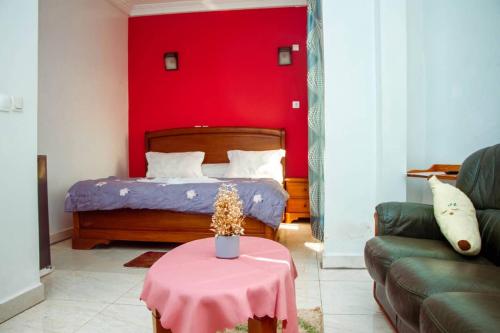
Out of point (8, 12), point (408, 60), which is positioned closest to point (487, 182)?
point (408, 60)

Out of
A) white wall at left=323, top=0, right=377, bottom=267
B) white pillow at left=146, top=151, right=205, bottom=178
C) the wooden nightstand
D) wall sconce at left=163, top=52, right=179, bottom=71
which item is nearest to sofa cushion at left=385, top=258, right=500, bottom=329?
white wall at left=323, top=0, right=377, bottom=267

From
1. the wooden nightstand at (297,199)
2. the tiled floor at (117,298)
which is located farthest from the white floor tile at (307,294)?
the wooden nightstand at (297,199)

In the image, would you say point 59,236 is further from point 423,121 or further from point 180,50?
point 423,121

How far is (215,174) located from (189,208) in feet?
5.14

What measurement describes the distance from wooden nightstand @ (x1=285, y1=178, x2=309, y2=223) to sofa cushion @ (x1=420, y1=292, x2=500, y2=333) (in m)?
3.56

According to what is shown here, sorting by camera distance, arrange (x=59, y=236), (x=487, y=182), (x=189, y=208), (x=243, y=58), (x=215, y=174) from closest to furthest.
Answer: (x=487, y=182), (x=189, y=208), (x=59, y=236), (x=215, y=174), (x=243, y=58)

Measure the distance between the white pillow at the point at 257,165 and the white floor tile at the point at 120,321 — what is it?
2.59 metres

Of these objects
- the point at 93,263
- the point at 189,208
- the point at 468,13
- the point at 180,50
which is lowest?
the point at 93,263

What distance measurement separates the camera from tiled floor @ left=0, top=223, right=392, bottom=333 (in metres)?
1.89

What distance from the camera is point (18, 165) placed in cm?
207

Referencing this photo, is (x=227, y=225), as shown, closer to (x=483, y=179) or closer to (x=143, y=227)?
(x=483, y=179)

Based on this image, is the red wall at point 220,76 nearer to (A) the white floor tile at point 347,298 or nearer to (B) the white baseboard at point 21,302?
(A) the white floor tile at point 347,298

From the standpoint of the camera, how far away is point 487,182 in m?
1.87

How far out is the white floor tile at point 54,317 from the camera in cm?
188
